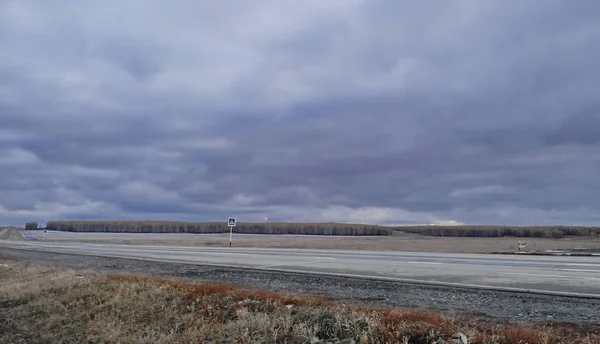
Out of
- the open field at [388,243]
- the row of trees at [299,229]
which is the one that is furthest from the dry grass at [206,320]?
the row of trees at [299,229]

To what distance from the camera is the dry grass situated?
7848 millimetres

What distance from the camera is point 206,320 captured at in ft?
33.0

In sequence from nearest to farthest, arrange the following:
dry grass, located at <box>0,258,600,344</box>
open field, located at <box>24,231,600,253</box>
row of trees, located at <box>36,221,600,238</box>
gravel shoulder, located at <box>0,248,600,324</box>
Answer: dry grass, located at <box>0,258,600,344</box>, gravel shoulder, located at <box>0,248,600,324</box>, open field, located at <box>24,231,600,253</box>, row of trees, located at <box>36,221,600,238</box>

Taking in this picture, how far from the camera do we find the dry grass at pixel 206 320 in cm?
785

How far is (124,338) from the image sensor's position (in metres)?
9.68

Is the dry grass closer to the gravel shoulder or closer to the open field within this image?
the gravel shoulder


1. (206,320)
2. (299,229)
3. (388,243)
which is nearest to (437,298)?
(206,320)

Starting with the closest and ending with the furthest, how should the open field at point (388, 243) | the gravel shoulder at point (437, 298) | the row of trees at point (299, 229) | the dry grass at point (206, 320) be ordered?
the dry grass at point (206, 320) < the gravel shoulder at point (437, 298) < the open field at point (388, 243) < the row of trees at point (299, 229)

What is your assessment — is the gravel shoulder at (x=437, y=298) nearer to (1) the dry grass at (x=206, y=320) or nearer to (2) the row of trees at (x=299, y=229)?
(1) the dry grass at (x=206, y=320)

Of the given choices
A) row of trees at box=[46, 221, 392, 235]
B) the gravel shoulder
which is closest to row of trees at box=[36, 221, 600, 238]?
row of trees at box=[46, 221, 392, 235]

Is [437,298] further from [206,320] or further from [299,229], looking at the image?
[299,229]

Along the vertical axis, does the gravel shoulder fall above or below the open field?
above

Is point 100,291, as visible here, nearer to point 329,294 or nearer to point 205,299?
point 205,299

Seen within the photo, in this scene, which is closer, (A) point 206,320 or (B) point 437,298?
(A) point 206,320
